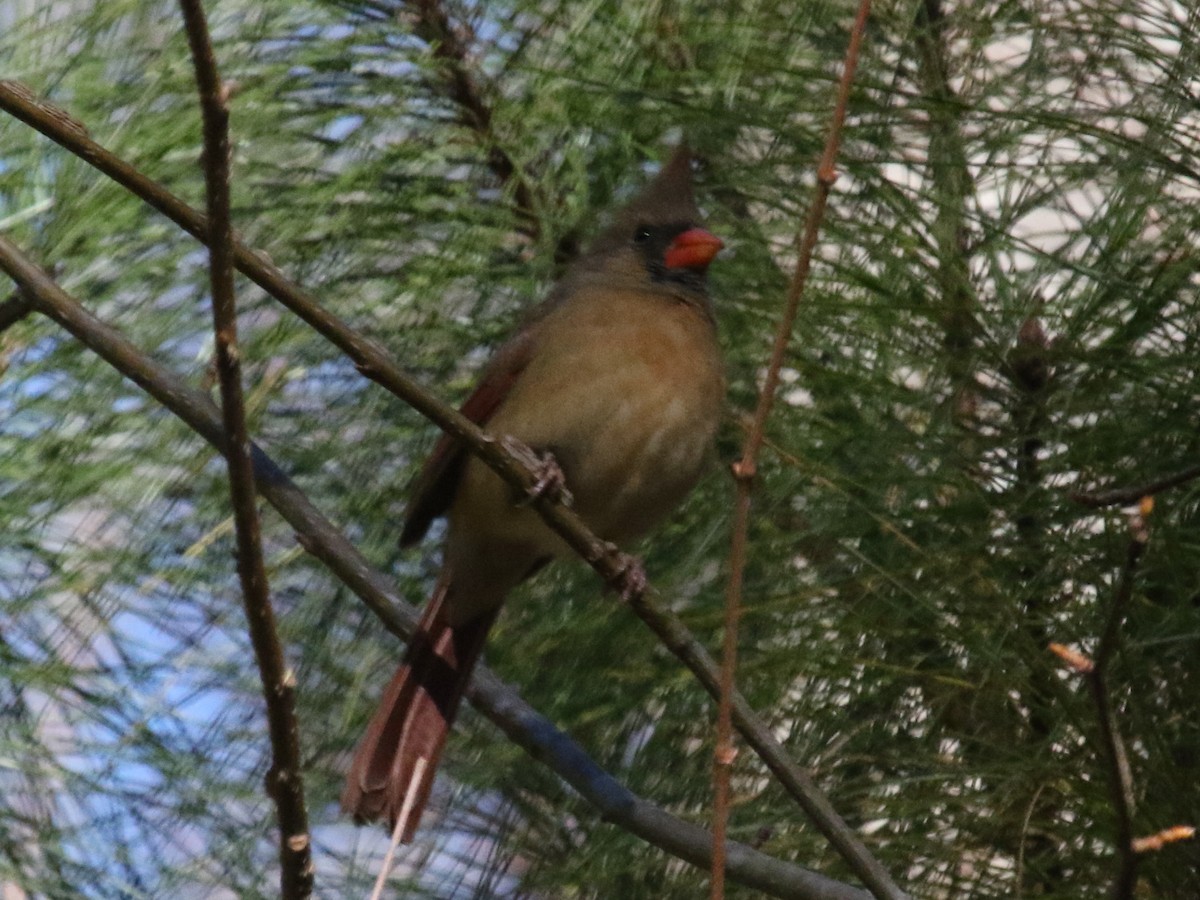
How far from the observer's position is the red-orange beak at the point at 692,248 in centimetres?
216

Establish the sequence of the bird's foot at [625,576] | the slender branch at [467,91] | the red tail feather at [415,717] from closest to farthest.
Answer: the bird's foot at [625,576] < the red tail feather at [415,717] < the slender branch at [467,91]

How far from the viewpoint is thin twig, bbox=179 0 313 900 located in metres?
1.23

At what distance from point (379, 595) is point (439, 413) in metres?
0.37

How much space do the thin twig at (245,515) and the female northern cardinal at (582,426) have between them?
2.23 ft

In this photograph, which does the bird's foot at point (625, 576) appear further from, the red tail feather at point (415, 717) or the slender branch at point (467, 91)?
the slender branch at point (467, 91)

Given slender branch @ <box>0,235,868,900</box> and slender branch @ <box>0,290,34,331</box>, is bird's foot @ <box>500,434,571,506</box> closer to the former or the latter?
slender branch @ <box>0,235,868,900</box>

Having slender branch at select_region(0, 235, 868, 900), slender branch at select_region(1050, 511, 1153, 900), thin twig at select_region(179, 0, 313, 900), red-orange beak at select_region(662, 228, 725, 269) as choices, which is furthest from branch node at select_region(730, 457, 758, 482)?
red-orange beak at select_region(662, 228, 725, 269)

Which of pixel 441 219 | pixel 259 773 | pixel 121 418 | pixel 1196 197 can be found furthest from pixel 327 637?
pixel 1196 197

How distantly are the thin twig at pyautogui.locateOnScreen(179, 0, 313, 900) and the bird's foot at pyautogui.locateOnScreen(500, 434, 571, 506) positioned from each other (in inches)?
12.3

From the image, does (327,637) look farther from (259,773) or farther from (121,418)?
(121,418)

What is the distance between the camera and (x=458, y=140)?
2229 millimetres

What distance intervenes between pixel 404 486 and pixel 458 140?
0.42 metres

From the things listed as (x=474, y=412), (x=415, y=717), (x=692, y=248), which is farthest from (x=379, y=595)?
(x=692, y=248)

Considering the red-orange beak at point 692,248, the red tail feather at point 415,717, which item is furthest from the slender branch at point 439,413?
the red-orange beak at point 692,248
